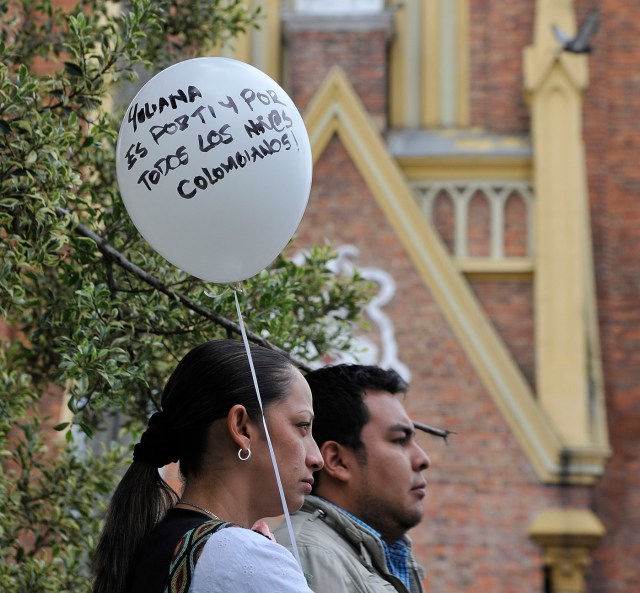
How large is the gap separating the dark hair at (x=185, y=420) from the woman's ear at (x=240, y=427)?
2 centimetres

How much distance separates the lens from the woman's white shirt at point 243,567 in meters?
2.43

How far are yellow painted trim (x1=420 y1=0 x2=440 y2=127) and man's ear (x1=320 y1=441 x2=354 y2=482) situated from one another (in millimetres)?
10025

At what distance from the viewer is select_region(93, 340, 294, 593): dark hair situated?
2.81 m

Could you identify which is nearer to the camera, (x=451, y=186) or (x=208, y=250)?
(x=208, y=250)

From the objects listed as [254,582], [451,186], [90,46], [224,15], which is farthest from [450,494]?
[254,582]

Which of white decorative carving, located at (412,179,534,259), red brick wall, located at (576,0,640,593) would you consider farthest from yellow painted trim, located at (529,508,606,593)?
white decorative carving, located at (412,179,534,259)

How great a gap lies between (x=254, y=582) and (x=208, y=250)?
1.25 m

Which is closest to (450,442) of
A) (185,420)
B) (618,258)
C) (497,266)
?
(497,266)

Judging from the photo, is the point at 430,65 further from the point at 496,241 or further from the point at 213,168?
the point at 213,168

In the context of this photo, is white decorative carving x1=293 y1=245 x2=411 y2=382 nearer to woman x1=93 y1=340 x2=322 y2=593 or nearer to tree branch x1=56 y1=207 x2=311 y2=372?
tree branch x1=56 y1=207 x2=311 y2=372

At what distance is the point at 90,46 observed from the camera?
4766 millimetres

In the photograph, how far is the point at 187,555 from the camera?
2512mm

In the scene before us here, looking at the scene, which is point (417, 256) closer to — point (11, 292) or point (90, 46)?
point (90, 46)

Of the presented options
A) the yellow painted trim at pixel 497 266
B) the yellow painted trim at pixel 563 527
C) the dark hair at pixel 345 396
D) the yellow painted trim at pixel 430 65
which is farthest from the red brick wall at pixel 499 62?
the dark hair at pixel 345 396
